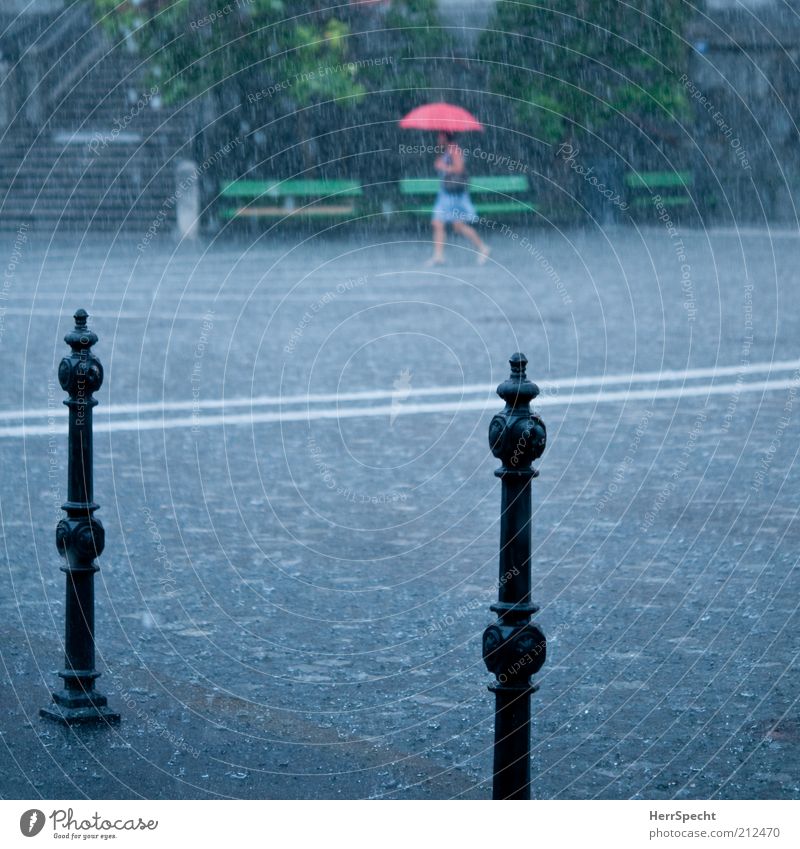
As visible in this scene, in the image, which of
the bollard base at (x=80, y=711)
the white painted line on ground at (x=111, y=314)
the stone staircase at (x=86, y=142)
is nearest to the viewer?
the bollard base at (x=80, y=711)

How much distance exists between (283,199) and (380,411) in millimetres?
20281

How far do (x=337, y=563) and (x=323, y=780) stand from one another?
Result: 2311 mm

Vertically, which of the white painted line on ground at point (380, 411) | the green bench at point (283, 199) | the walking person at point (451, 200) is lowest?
the white painted line on ground at point (380, 411)

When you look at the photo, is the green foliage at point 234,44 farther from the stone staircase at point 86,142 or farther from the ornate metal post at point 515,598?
the ornate metal post at point 515,598

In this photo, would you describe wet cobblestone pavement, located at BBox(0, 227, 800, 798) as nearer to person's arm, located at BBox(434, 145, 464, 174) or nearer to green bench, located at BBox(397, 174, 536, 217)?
person's arm, located at BBox(434, 145, 464, 174)

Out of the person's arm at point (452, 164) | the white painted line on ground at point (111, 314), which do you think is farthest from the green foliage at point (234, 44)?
the white painted line on ground at point (111, 314)

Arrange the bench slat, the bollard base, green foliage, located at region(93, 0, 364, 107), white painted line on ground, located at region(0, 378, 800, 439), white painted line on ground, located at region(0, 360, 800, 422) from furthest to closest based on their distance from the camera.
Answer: the bench slat
green foliage, located at region(93, 0, 364, 107)
white painted line on ground, located at region(0, 360, 800, 422)
white painted line on ground, located at region(0, 378, 800, 439)
the bollard base

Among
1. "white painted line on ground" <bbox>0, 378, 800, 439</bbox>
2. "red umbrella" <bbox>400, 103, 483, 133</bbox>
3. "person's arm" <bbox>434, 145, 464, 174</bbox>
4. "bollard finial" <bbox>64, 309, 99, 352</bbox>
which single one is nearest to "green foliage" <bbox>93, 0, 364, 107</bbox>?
"red umbrella" <bbox>400, 103, 483, 133</bbox>

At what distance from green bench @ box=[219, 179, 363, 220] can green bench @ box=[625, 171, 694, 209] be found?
577cm

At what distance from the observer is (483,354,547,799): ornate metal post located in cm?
351

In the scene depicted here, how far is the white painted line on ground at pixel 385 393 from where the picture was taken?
9898mm

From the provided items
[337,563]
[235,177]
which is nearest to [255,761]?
[337,563]

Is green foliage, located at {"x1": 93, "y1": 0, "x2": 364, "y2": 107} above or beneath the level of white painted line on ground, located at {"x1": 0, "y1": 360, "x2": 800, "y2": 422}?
above

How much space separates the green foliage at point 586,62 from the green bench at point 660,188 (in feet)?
3.54
